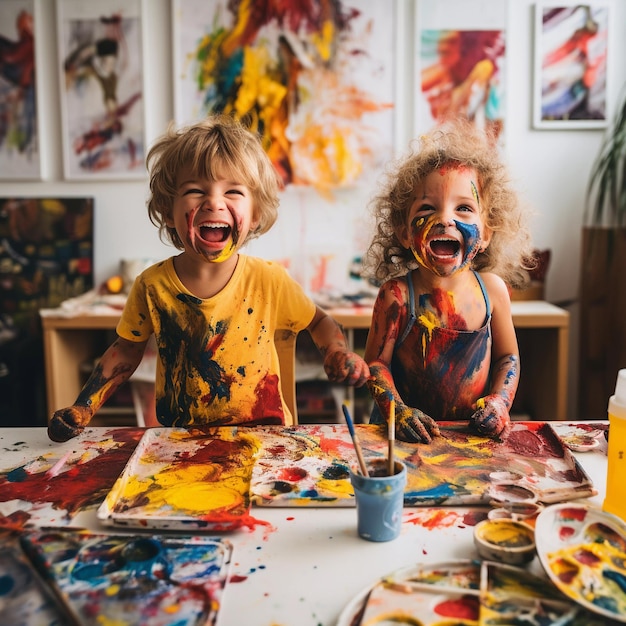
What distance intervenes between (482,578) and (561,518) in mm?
175

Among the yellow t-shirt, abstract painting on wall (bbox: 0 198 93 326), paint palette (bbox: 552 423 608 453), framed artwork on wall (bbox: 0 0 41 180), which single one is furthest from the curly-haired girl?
framed artwork on wall (bbox: 0 0 41 180)

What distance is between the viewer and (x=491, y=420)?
1.19 meters

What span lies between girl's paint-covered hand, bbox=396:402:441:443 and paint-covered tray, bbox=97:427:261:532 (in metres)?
0.26

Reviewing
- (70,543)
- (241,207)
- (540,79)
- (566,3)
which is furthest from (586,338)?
(70,543)

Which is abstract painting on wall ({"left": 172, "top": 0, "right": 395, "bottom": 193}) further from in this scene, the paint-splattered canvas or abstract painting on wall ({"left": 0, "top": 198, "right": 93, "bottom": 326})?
the paint-splattered canvas


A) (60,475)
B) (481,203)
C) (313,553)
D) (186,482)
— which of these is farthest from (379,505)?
(481,203)

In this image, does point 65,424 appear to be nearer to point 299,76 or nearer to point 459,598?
point 459,598

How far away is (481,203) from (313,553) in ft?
2.76

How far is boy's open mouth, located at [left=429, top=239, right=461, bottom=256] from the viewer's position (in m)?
1.32

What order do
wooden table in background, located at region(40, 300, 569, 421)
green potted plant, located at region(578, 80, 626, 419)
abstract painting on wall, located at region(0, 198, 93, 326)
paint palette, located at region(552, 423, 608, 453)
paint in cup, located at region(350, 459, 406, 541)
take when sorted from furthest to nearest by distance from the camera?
abstract painting on wall, located at region(0, 198, 93, 326) → green potted plant, located at region(578, 80, 626, 419) → wooden table in background, located at region(40, 300, 569, 421) → paint palette, located at region(552, 423, 608, 453) → paint in cup, located at region(350, 459, 406, 541)

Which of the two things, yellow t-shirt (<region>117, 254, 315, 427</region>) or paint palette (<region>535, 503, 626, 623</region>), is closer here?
paint palette (<region>535, 503, 626, 623</region>)

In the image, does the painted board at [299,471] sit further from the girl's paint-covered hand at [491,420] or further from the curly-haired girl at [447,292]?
the curly-haired girl at [447,292]

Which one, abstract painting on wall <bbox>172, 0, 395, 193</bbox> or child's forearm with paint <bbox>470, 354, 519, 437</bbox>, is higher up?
abstract painting on wall <bbox>172, 0, 395, 193</bbox>

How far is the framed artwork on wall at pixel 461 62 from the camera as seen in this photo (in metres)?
2.88
